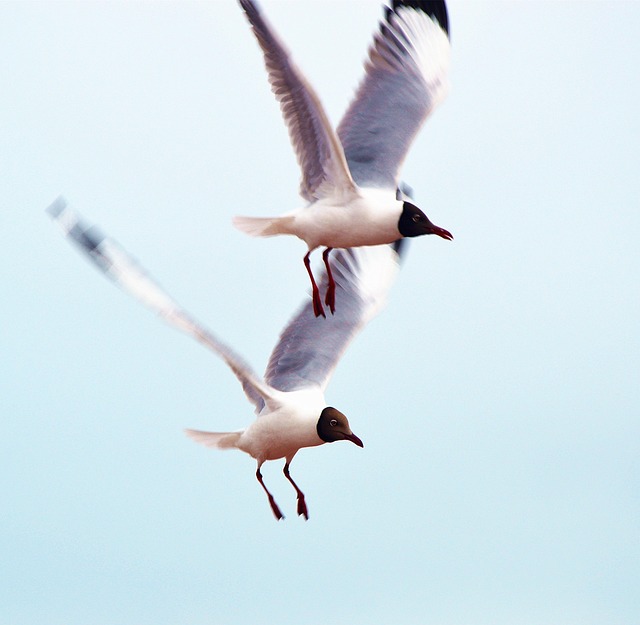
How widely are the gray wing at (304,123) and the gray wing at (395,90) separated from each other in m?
0.42

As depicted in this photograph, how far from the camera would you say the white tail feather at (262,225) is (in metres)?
9.05

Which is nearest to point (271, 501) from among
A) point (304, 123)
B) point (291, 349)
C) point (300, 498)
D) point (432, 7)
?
point (300, 498)

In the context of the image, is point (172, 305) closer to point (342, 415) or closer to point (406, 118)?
point (342, 415)

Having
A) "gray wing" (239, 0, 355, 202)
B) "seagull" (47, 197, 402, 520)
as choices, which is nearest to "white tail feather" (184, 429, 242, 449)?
"seagull" (47, 197, 402, 520)

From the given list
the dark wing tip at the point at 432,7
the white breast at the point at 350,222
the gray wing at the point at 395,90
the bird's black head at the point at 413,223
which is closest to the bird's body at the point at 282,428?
the white breast at the point at 350,222

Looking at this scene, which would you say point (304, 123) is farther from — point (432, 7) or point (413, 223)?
point (432, 7)

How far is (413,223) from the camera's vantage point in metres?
9.01

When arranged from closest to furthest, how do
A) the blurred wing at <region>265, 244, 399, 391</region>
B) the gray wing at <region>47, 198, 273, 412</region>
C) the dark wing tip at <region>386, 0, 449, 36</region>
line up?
the gray wing at <region>47, 198, 273, 412</region>
the blurred wing at <region>265, 244, 399, 391</region>
the dark wing tip at <region>386, 0, 449, 36</region>

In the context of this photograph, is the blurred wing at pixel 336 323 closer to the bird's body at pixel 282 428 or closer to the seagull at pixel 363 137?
the seagull at pixel 363 137

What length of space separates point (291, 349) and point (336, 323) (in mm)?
421

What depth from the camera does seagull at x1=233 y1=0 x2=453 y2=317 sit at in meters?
8.53

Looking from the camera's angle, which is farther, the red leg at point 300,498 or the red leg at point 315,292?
the red leg at point 300,498

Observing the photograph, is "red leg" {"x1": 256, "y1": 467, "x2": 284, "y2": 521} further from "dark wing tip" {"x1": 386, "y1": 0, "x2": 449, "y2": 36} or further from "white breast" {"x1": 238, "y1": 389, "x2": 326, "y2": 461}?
"dark wing tip" {"x1": 386, "y1": 0, "x2": 449, "y2": 36}

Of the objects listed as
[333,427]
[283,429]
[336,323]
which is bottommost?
[336,323]
